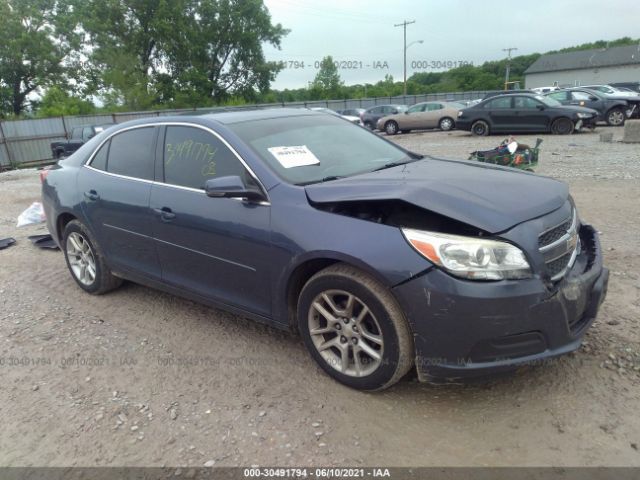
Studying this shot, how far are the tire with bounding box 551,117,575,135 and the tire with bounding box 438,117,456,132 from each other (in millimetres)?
6757

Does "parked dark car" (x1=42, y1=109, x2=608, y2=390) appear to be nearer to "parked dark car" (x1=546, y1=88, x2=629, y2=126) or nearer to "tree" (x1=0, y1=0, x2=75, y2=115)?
"parked dark car" (x1=546, y1=88, x2=629, y2=126)

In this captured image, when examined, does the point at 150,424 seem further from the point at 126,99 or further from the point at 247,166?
the point at 126,99

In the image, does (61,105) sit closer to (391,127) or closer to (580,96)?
(391,127)

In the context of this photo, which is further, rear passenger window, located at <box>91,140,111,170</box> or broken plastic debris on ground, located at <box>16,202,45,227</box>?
broken plastic debris on ground, located at <box>16,202,45,227</box>

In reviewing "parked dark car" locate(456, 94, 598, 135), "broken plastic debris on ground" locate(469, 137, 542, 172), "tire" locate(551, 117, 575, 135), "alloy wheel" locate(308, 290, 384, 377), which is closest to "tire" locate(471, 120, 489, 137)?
"parked dark car" locate(456, 94, 598, 135)

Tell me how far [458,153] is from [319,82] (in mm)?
49723

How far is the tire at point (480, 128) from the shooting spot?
59.0 feet

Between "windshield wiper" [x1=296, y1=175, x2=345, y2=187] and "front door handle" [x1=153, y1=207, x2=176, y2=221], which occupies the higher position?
"windshield wiper" [x1=296, y1=175, x2=345, y2=187]

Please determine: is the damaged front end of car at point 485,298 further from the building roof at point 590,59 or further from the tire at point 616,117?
the building roof at point 590,59

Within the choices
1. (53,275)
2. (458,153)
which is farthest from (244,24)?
Result: (53,275)

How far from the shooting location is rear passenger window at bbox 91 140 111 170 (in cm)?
A: 437

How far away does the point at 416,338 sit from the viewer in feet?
8.42

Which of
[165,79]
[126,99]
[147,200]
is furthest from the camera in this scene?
[165,79]

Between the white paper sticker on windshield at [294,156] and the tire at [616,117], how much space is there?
18.9 m
